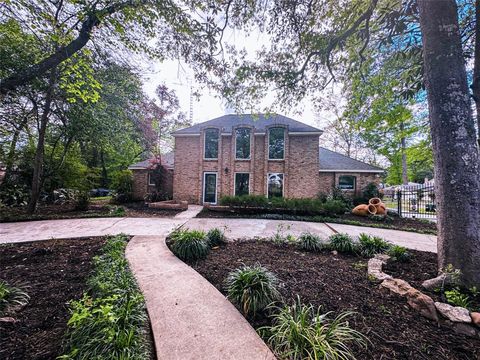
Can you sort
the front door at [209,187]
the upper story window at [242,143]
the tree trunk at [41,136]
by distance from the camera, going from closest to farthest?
the tree trunk at [41,136] → the upper story window at [242,143] → the front door at [209,187]

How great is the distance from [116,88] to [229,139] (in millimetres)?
6596

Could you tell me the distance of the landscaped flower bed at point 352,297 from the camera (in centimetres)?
165

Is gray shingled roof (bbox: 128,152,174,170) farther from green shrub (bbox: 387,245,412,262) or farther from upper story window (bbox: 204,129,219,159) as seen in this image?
green shrub (bbox: 387,245,412,262)

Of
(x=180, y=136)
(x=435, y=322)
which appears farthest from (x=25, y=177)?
(x=435, y=322)

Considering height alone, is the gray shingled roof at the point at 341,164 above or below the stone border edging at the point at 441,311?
above

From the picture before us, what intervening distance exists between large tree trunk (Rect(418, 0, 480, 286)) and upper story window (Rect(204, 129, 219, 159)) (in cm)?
1077

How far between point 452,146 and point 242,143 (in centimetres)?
1034

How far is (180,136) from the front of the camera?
12.8 metres

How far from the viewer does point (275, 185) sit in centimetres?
1206

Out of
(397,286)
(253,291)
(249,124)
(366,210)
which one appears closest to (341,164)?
(366,210)

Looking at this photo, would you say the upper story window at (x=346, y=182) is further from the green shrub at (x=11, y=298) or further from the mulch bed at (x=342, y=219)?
the green shrub at (x=11, y=298)

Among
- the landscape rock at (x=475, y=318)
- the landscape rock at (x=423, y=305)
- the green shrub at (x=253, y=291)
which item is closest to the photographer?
the landscape rock at (x=475, y=318)

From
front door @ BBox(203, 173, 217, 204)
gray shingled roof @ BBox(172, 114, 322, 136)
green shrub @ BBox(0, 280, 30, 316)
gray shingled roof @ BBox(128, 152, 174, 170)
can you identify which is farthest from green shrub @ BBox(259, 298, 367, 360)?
gray shingled roof @ BBox(128, 152, 174, 170)

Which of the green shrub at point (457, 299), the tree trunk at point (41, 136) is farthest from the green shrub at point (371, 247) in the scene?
the tree trunk at point (41, 136)
